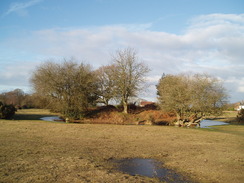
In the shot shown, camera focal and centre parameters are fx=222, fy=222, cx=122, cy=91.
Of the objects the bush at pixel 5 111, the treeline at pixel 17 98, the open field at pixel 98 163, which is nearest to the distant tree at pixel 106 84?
the bush at pixel 5 111

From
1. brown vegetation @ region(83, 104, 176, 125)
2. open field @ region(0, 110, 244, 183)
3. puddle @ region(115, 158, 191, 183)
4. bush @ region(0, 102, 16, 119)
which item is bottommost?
puddle @ region(115, 158, 191, 183)

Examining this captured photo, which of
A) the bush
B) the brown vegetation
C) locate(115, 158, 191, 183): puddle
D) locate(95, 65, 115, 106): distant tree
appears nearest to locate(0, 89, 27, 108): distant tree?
locate(95, 65, 115, 106): distant tree

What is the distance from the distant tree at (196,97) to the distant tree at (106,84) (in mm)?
14299

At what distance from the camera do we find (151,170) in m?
9.34

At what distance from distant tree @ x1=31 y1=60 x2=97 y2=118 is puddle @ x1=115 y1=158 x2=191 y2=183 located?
2901 centimetres

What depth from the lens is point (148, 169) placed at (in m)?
9.48

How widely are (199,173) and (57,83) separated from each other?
32.1m

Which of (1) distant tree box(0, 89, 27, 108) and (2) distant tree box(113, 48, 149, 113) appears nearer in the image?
(2) distant tree box(113, 48, 149, 113)

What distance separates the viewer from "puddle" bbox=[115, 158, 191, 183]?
8344 millimetres

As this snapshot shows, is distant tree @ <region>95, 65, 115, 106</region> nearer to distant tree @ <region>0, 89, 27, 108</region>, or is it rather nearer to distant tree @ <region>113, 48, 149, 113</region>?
distant tree @ <region>113, 48, 149, 113</region>

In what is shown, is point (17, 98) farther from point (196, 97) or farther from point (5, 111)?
point (196, 97)

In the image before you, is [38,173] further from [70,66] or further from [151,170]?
[70,66]

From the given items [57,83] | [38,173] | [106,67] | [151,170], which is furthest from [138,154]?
[106,67]

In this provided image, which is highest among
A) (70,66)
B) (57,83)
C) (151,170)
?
(70,66)
